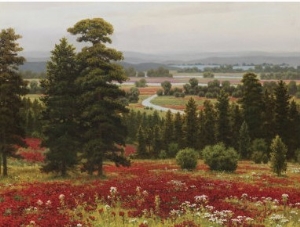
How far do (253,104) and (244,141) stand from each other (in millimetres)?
7459

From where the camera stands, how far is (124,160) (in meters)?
32.2

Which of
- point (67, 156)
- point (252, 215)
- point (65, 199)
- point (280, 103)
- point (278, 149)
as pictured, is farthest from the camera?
point (280, 103)

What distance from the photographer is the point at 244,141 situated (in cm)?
6119

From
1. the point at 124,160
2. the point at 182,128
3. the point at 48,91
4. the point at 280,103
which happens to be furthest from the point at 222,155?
the point at 182,128

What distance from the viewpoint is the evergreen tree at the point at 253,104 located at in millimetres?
64625

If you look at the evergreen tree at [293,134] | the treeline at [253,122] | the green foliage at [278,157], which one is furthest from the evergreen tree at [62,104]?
the evergreen tree at [293,134]

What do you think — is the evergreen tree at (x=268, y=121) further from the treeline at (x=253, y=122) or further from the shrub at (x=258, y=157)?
the shrub at (x=258, y=157)

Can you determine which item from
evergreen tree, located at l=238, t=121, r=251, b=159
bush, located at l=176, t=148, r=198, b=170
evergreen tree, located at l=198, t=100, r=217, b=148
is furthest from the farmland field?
evergreen tree, located at l=198, t=100, r=217, b=148

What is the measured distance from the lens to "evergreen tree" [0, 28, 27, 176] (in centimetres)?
3247

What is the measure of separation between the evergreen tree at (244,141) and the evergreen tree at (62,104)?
35.2 meters

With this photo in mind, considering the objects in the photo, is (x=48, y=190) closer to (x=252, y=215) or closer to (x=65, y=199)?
(x=65, y=199)

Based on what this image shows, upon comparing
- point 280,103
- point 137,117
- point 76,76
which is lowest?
point 137,117

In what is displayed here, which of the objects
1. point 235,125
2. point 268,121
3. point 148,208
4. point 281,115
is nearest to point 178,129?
point 235,125

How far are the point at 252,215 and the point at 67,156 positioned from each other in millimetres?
18515
